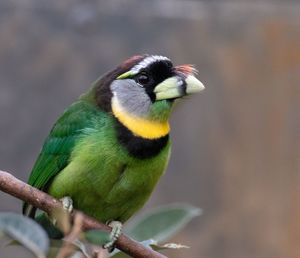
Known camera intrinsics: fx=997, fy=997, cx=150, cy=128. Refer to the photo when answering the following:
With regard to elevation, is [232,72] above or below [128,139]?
above

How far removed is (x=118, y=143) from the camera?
5.03 feet

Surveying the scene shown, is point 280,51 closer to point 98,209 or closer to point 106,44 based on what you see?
point 106,44

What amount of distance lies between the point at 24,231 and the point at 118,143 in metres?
0.59

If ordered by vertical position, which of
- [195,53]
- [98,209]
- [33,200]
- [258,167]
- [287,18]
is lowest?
[33,200]

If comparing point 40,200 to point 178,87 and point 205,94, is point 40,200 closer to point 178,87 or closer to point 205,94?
point 178,87

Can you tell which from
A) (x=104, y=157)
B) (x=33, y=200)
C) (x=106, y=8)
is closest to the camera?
(x=33, y=200)

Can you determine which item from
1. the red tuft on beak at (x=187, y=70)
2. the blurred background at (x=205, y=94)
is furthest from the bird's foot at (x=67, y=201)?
the blurred background at (x=205, y=94)

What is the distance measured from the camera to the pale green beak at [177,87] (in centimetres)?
146

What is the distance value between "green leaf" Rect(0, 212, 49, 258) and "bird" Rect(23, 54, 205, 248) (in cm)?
56

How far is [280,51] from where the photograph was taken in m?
2.83

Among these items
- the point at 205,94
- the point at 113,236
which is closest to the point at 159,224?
the point at 113,236

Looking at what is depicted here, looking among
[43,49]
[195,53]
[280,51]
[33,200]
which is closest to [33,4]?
[43,49]

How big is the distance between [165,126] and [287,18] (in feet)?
4.29

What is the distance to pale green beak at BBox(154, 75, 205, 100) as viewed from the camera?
1.46m
